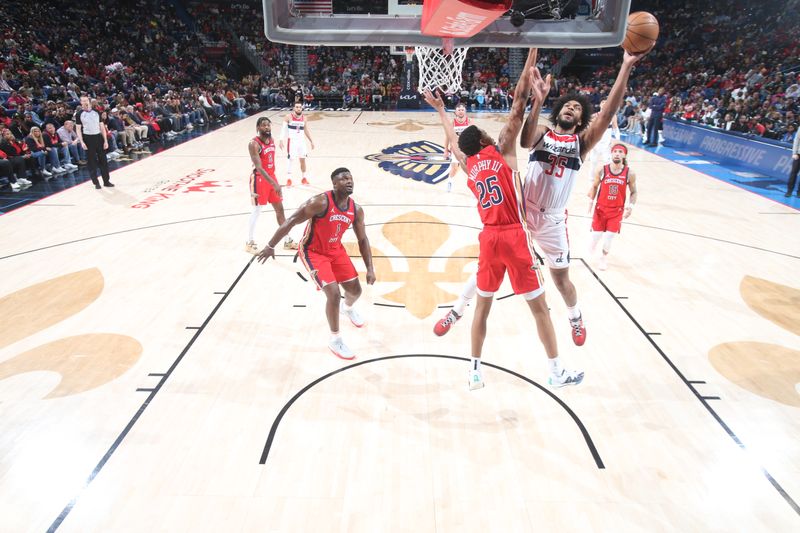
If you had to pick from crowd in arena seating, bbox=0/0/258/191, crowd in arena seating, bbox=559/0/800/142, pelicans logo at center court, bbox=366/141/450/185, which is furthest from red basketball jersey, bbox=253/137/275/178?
crowd in arena seating, bbox=559/0/800/142

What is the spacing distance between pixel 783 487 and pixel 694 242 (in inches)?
202

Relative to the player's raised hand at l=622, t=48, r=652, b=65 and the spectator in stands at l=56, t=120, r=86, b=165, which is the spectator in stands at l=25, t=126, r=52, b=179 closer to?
the spectator in stands at l=56, t=120, r=86, b=165

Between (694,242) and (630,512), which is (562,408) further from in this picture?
(694,242)

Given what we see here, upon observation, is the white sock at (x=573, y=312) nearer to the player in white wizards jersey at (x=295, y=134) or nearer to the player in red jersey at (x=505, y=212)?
the player in red jersey at (x=505, y=212)

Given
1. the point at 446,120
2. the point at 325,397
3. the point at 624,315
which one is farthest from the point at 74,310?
the point at 624,315

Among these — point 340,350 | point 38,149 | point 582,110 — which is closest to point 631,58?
point 582,110

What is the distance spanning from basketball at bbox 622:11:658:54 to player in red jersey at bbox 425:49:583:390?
667 mm

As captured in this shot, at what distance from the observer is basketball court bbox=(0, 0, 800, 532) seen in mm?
3127

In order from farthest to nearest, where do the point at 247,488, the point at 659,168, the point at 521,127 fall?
the point at 659,168 → the point at 521,127 → the point at 247,488

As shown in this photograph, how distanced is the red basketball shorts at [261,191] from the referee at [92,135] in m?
4.73

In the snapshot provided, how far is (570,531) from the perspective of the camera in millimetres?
2945

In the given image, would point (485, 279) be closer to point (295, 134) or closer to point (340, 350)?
point (340, 350)

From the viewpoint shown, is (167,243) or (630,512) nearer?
(630,512)

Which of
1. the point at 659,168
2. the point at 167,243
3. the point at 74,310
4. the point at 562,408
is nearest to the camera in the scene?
the point at 562,408
